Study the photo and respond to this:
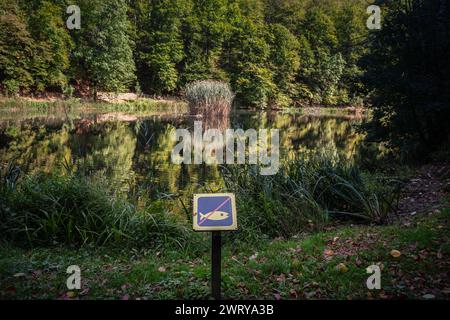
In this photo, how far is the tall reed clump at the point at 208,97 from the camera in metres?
21.3

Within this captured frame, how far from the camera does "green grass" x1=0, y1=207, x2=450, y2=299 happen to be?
333cm

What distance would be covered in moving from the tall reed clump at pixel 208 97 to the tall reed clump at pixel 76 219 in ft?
53.7

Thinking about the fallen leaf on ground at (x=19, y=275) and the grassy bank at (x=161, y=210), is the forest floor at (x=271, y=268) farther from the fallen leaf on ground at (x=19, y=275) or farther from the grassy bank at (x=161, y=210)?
the grassy bank at (x=161, y=210)

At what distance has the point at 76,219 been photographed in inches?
196

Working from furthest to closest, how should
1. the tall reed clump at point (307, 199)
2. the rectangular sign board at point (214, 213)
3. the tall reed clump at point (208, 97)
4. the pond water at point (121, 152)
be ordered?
the tall reed clump at point (208, 97), the pond water at point (121, 152), the tall reed clump at point (307, 199), the rectangular sign board at point (214, 213)

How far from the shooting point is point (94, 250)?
4.64 m

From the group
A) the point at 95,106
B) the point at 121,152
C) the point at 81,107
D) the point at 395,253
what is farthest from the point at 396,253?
the point at 95,106

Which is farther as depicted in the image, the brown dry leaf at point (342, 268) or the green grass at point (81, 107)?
the green grass at point (81, 107)

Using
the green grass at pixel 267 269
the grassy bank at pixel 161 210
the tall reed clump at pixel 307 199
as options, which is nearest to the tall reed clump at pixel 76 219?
the grassy bank at pixel 161 210

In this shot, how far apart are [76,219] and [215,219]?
278 centimetres
